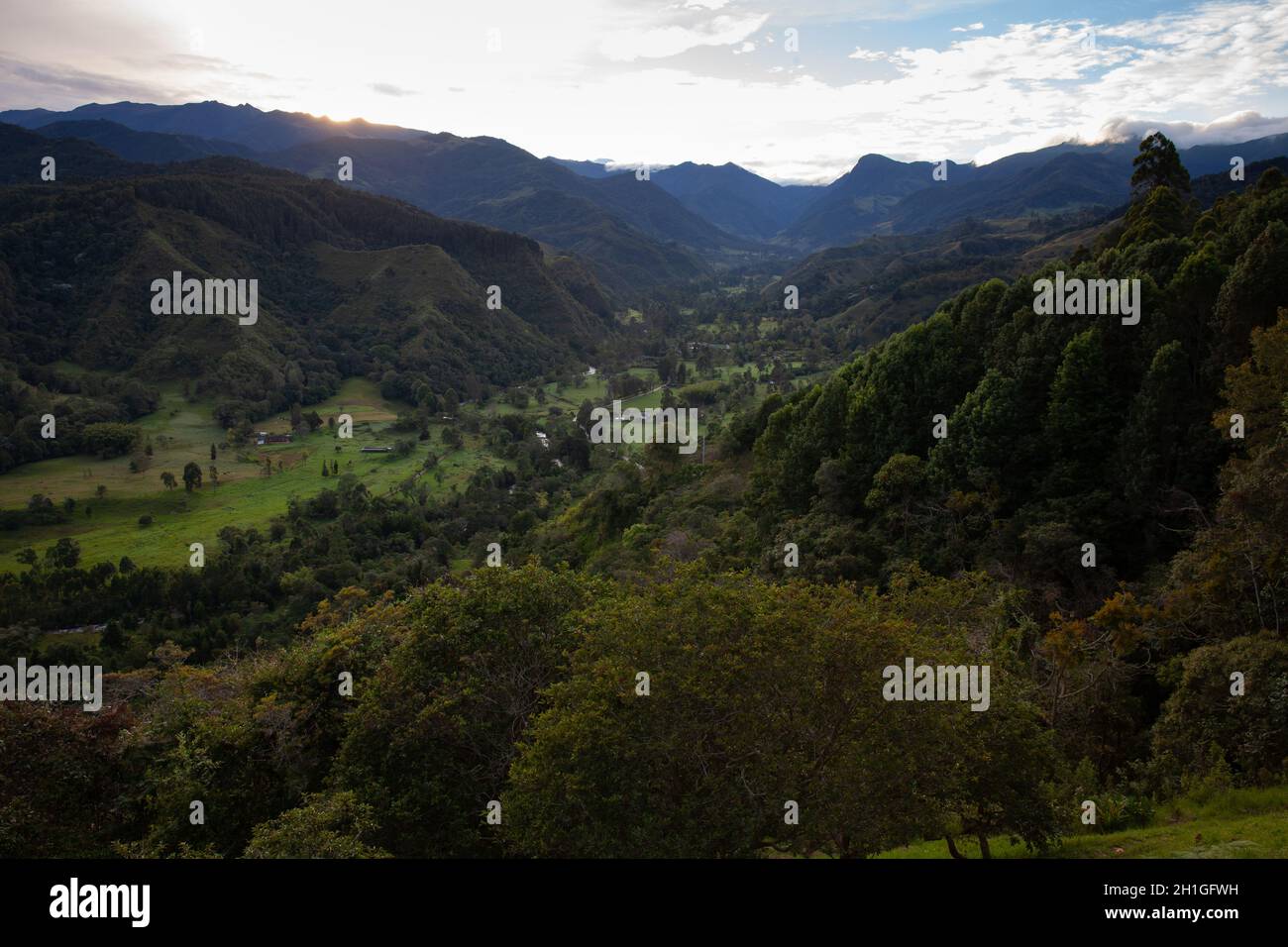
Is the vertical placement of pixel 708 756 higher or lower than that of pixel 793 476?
lower

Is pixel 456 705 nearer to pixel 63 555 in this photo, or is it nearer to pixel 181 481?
pixel 63 555

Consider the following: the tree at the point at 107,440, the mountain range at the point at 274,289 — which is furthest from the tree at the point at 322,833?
the mountain range at the point at 274,289

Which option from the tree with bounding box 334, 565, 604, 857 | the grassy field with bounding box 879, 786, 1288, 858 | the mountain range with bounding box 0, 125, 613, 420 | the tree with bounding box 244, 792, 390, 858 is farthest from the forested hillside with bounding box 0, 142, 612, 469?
the grassy field with bounding box 879, 786, 1288, 858

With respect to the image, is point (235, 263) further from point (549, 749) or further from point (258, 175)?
point (549, 749)

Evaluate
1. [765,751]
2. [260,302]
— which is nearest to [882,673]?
[765,751]

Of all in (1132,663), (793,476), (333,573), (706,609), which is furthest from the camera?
(333,573)

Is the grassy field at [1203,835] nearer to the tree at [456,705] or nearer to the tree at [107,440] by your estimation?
the tree at [456,705]

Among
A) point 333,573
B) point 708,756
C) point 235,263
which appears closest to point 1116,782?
point 708,756
